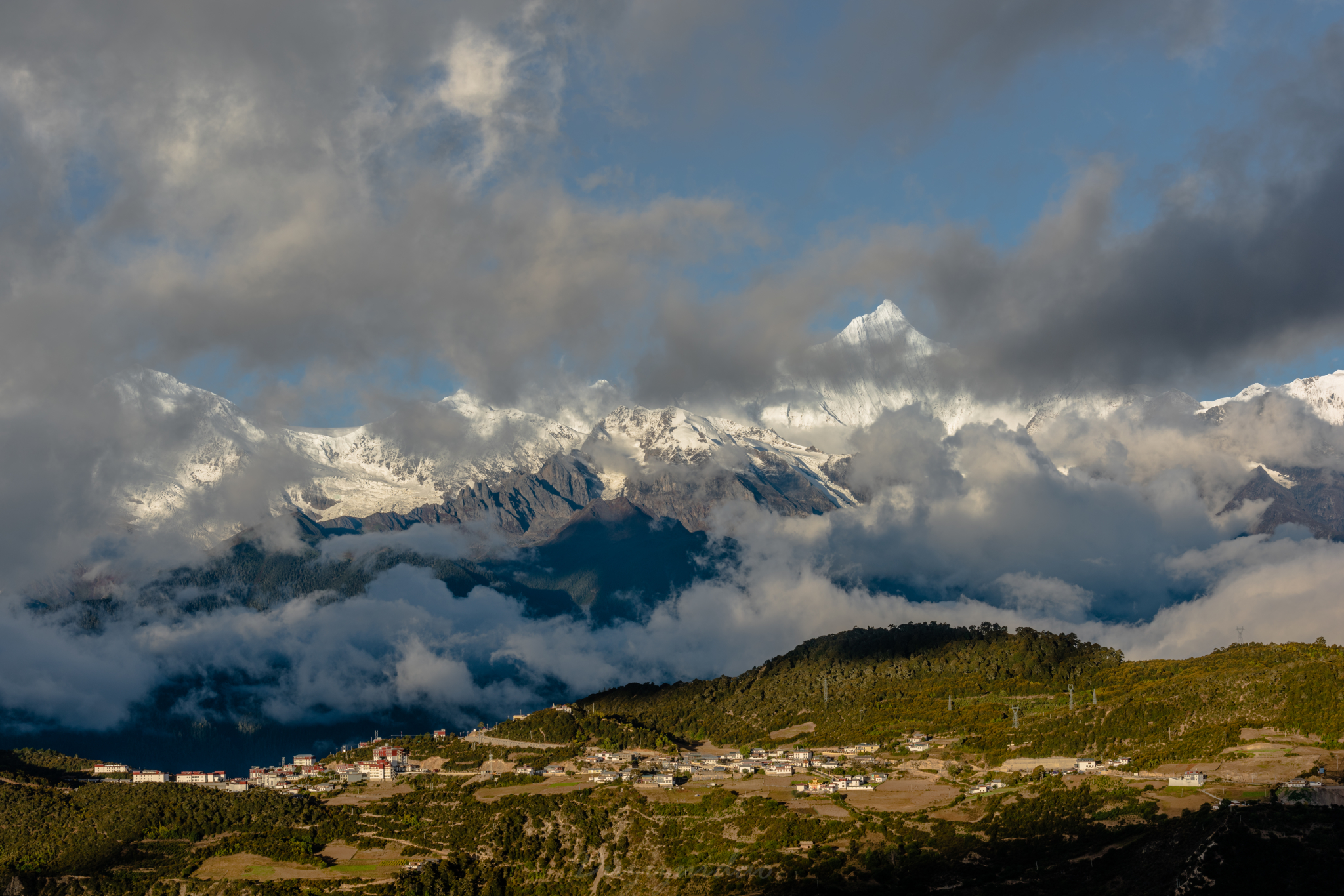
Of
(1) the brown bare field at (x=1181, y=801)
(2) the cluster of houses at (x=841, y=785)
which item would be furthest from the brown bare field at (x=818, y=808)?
(1) the brown bare field at (x=1181, y=801)

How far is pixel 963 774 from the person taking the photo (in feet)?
567

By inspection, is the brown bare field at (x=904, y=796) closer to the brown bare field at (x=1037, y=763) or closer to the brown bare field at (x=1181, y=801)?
the brown bare field at (x=1037, y=763)

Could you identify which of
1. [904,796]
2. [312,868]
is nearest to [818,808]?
[904,796]

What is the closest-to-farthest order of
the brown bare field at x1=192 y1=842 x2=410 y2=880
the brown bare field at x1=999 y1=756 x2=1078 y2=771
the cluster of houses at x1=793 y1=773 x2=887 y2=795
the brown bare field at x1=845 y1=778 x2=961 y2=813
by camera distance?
the brown bare field at x1=845 y1=778 x2=961 y2=813 → the brown bare field at x1=999 y1=756 x2=1078 y2=771 → the brown bare field at x1=192 y1=842 x2=410 y2=880 → the cluster of houses at x1=793 y1=773 x2=887 y2=795

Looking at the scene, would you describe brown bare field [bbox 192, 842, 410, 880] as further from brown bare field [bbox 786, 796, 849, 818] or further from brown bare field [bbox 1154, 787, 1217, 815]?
brown bare field [bbox 1154, 787, 1217, 815]

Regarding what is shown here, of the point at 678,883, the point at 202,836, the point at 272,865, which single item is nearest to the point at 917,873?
the point at 678,883

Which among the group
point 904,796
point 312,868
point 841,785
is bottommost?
point 312,868

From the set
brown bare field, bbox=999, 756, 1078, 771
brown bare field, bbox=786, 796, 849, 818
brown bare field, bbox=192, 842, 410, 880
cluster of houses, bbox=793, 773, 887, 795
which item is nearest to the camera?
brown bare field, bbox=786, 796, 849, 818

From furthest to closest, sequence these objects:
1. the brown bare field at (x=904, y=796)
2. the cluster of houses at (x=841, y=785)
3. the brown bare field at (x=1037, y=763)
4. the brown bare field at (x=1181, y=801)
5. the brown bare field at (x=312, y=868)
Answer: the cluster of houses at (x=841, y=785) < the brown bare field at (x=312, y=868) < the brown bare field at (x=1037, y=763) < the brown bare field at (x=904, y=796) < the brown bare field at (x=1181, y=801)

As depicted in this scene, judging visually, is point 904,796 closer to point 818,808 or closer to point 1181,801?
point 818,808

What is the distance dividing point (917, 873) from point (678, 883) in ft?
106

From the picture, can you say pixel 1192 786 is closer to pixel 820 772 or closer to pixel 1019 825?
pixel 1019 825

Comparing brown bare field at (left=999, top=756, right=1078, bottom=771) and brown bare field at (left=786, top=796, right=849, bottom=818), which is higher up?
brown bare field at (left=999, top=756, right=1078, bottom=771)

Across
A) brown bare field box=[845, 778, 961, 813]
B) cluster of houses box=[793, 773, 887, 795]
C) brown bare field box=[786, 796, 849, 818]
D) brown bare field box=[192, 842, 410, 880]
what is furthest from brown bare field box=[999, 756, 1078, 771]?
brown bare field box=[192, 842, 410, 880]
